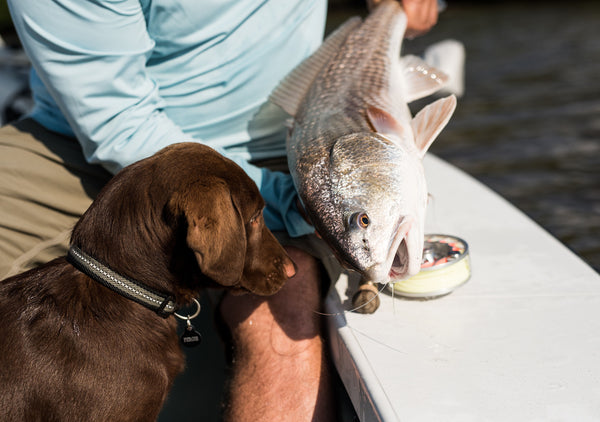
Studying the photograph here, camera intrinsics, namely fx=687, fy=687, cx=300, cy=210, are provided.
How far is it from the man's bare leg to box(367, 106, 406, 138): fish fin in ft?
2.18

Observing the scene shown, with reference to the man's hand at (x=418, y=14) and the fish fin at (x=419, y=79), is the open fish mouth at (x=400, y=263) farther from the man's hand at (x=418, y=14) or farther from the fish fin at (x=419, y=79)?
the man's hand at (x=418, y=14)

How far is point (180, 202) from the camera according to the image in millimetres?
2154

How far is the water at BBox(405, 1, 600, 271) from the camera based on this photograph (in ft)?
22.0

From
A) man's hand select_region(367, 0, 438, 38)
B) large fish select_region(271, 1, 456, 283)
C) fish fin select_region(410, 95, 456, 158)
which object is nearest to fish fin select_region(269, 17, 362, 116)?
large fish select_region(271, 1, 456, 283)

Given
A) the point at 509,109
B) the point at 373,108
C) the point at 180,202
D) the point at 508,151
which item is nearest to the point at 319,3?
the point at 373,108

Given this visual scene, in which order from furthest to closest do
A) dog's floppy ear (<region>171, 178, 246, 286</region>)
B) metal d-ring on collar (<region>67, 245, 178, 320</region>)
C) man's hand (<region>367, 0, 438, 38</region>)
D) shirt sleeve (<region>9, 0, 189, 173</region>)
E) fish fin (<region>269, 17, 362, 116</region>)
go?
man's hand (<region>367, 0, 438, 38</region>) → fish fin (<region>269, 17, 362, 116</region>) → shirt sleeve (<region>9, 0, 189, 173</region>) → metal d-ring on collar (<region>67, 245, 178, 320</region>) → dog's floppy ear (<region>171, 178, 246, 286</region>)

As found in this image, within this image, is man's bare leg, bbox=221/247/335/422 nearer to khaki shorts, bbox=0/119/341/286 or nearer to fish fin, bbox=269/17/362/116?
khaki shorts, bbox=0/119/341/286

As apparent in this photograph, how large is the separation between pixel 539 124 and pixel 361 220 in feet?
26.0

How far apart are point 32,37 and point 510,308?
2.10 meters

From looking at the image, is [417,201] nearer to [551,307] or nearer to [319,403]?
[551,307]

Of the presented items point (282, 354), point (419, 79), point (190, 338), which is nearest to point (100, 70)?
point (190, 338)

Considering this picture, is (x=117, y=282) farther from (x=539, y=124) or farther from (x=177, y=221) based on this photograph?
(x=539, y=124)

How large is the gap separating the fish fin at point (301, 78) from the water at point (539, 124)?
1.16m

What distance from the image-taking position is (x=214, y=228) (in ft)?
6.86
